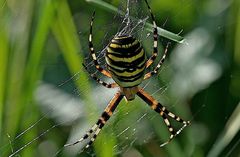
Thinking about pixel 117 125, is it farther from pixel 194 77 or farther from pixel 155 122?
pixel 194 77

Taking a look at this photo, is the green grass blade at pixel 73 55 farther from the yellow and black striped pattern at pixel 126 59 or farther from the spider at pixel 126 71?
the yellow and black striped pattern at pixel 126 59

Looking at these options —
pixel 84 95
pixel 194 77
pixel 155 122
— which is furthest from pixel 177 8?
pixel 84 95

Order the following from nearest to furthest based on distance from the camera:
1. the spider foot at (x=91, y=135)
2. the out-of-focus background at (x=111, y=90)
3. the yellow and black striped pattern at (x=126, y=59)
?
1. the yellow and black striped pattern at (x=126, y=59)
2. the out-of-focus background at (x=111, y=90)
3. the spider foot at (x=91, y=135)

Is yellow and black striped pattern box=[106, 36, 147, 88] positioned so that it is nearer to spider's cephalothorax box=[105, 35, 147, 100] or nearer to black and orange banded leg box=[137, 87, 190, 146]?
spider's cephalothorax box=[105, 35, 147, 100]

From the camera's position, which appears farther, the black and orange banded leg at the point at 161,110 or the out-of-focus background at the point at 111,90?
the black and orange banded leg at the point at 161,110

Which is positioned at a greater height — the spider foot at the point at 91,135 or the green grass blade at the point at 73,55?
the green grass blade at the point at 73,55

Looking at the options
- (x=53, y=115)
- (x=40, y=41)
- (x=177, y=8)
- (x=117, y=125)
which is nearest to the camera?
(x=40, y=41)

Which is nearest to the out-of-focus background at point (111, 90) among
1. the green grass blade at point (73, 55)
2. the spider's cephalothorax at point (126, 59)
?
the green grass blade at point (73, 55)

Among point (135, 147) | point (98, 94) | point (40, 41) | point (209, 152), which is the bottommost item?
point (209, 152)

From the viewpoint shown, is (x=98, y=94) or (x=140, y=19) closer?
(x=140, y=19)
